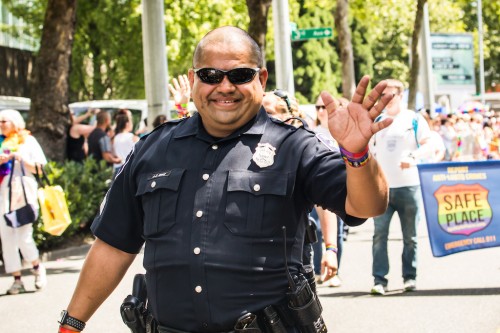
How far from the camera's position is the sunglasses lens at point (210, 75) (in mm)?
3674

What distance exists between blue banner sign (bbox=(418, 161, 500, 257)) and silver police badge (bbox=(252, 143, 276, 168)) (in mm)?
6491

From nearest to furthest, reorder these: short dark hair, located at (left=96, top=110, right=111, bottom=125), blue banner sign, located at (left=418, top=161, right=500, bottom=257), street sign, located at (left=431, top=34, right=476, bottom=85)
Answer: blue banner sign, located at (left=418, top=161, right=500, bottom=257) < short dark hair, located at (left=96, top=110, right=111, bottom=125) < street sign, located at (left=431, top=34, right=476, bottom=85)

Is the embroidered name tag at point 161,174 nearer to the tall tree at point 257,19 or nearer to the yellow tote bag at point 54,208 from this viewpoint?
the yellow tote bag at point 54,208

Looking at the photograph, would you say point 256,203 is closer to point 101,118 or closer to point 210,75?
point 210,75

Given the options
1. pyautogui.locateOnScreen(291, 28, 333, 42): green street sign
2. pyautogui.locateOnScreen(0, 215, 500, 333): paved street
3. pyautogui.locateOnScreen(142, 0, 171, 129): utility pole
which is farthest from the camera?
pyautogui.locateOnScreen(291, 28, 333, 42): green street sign

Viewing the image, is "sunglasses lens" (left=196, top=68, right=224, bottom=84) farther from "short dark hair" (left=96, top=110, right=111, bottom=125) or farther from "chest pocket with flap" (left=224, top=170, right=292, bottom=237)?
"short dark hair" (left=96, top=110, right=111, bottom=125)

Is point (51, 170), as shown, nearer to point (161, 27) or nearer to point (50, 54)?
point (50, 54)

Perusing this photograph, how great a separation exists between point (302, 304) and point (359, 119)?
2.25 ft

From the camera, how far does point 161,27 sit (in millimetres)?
16750

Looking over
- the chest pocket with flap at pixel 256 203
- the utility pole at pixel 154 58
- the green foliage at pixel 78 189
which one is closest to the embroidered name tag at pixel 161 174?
the chest pocket with flap at pixel 256 203

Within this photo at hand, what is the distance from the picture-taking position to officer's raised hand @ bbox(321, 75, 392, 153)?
3244 millimetres

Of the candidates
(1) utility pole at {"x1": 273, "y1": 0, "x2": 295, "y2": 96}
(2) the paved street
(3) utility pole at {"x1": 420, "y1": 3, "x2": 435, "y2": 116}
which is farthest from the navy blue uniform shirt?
(3) utility pole at {"x1": 420, "y1": 3, "x2": 435, "y2": 116}

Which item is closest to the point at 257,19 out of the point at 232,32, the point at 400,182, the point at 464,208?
the point at 464,208

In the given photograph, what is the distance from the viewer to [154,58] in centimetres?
1675
